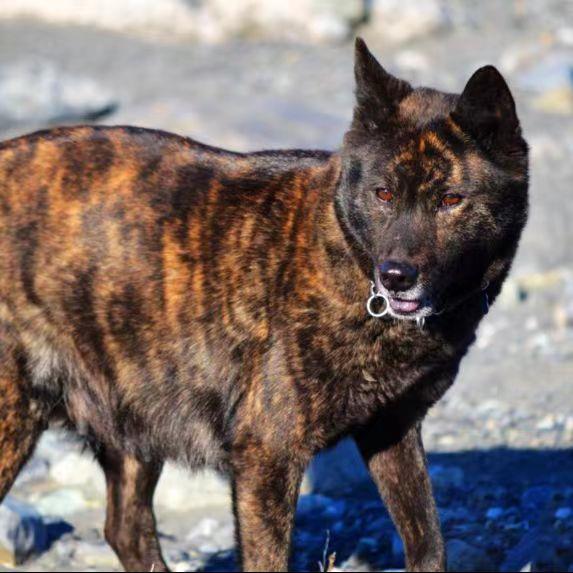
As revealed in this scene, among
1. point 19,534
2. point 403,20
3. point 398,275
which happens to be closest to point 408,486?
point 398,275

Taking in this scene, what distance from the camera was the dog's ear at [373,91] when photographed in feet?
15.4

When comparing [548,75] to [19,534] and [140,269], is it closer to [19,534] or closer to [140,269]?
[19,534]

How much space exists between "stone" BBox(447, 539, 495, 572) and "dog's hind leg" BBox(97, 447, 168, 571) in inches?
49.8

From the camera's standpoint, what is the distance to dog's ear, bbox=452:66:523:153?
449cm

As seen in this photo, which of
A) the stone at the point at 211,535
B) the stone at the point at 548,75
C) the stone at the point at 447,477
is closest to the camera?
the stone at the point at 211,535

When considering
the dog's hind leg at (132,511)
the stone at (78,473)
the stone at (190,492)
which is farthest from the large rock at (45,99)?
the dog's hind leg at (132,511)

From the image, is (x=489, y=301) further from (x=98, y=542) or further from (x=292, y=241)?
(x=98, y=542)

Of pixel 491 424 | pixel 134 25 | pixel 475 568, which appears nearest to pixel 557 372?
pixel 491 424

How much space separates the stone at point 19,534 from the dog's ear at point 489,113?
10.1 ft

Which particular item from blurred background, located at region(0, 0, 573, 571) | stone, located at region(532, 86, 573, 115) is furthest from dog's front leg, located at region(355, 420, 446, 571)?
stone, located at region(532, 86, 573, 115)

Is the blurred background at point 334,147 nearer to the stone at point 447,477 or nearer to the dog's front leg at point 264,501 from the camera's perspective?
the stone at point 447,477

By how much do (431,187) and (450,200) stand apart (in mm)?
84

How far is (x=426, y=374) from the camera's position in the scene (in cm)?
485

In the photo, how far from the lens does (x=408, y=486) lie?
5.14 metres
